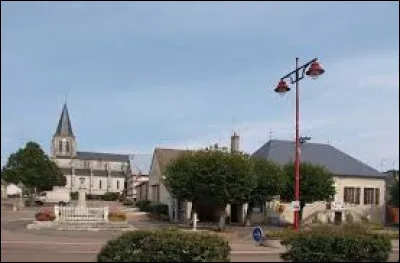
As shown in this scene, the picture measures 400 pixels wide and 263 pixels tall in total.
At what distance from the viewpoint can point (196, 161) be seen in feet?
139

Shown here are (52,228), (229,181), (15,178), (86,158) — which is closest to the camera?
(52,228)

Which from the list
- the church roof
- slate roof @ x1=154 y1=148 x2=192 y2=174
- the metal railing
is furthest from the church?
the metal railing

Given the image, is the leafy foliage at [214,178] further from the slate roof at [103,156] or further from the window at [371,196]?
the slate roof at [103,156]

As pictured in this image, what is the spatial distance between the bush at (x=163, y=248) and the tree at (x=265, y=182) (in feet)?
106

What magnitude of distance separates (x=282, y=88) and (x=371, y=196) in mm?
33715

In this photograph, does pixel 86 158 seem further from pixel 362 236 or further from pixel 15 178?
pixel 362 236

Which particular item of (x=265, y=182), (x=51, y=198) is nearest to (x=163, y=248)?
(x=265, y=182)

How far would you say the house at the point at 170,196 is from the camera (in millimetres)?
51750

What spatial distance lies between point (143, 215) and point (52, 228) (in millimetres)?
18339

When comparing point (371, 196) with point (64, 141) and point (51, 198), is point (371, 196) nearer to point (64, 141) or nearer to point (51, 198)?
point (51, 198)

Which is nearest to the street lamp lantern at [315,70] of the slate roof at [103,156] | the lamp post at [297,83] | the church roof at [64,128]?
the lamp post at [297,83]

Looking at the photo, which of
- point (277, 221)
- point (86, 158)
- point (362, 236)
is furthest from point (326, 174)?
point (86, 158)

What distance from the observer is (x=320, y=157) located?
5959cm

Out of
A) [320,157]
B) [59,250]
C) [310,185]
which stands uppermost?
[320,157]
